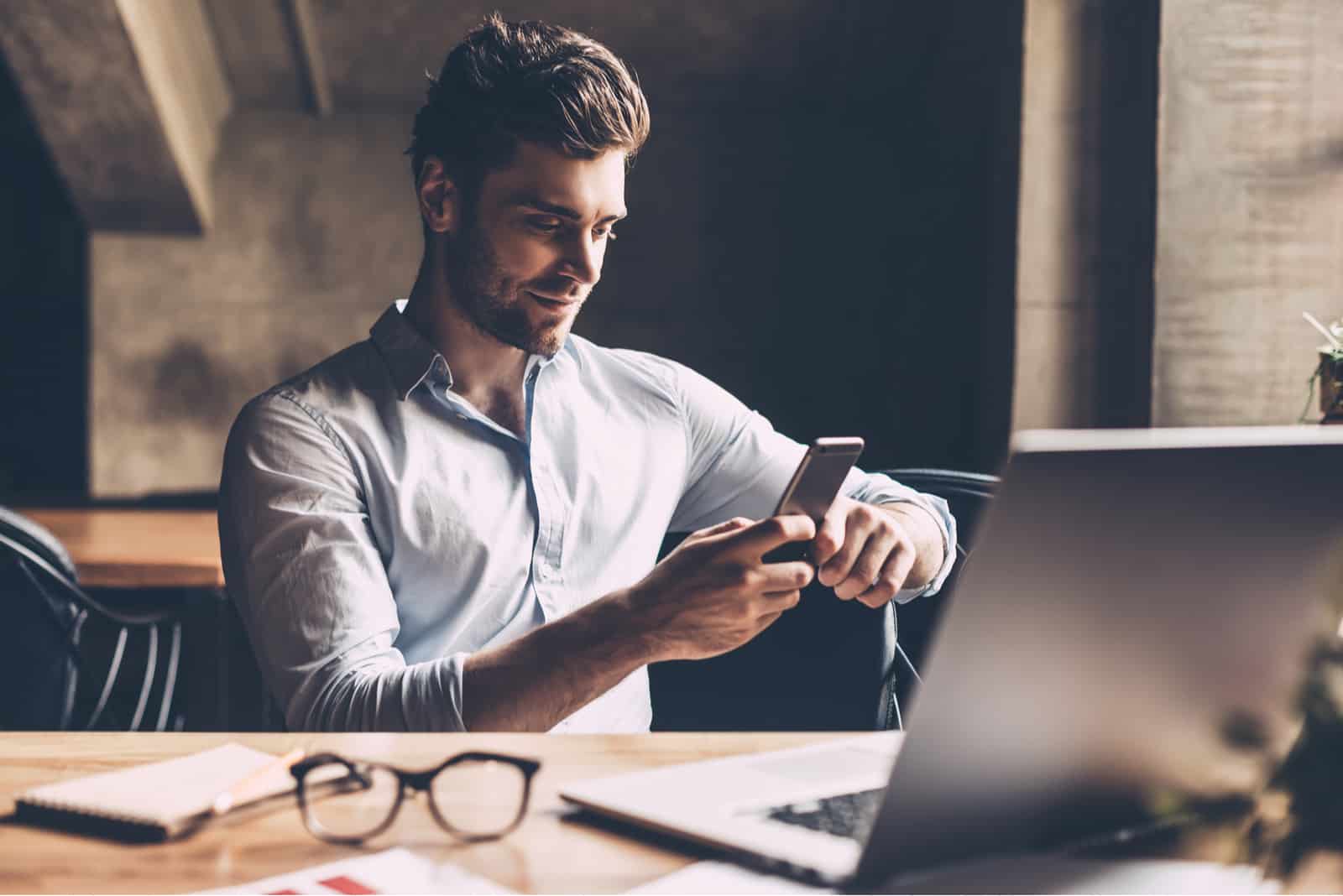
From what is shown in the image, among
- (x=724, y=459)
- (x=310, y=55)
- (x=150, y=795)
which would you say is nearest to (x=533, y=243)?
(x=724, y=459)

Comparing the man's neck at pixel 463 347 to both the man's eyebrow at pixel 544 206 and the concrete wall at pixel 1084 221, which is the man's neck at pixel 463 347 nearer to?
the man's eyebrow at pixel 544 206

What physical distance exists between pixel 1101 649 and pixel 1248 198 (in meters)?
3.15

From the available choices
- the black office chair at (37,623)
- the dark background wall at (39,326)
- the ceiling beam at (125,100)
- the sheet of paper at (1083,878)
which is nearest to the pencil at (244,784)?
the sheet of paper at (1083,878)

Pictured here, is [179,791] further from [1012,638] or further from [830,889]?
[1012,638]

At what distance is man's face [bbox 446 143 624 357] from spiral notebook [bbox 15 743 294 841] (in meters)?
0.79

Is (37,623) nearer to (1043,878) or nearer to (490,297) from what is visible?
(490,297)

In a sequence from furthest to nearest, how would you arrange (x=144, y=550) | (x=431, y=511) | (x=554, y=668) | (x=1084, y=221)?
1. (x=1084, y=221)
2. (x=144, y=550)
3. (x=431, y=511)
4. (x=554, y=668)

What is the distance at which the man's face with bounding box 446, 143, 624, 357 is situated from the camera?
1575 mm

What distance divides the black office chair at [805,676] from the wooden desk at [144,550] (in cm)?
100

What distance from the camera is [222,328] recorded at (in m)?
5.89

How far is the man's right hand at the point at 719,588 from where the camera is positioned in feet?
3.41

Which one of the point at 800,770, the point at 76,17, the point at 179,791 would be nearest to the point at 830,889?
the point at 800,770

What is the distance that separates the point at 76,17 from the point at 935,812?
15.5 feet

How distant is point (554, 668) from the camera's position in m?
1.16
